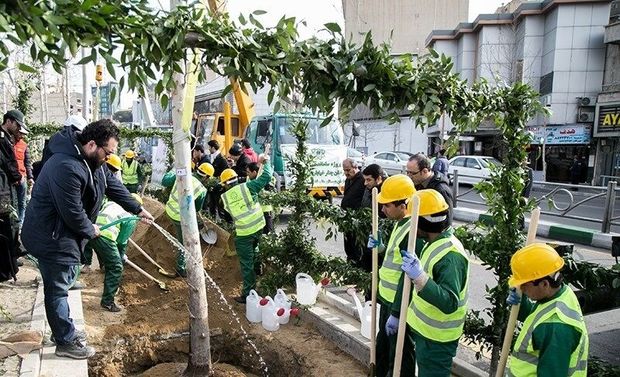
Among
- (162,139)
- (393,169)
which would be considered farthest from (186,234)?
(393,169)

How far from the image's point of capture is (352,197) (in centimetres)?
621

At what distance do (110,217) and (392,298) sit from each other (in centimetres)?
355

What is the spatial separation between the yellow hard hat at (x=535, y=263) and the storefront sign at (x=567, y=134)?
23.5 meters

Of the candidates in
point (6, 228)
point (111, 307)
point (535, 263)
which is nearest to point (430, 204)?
point (535, 263)

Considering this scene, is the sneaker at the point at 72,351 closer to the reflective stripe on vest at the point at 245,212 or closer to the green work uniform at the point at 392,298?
the reflective stripe on vest at the point at 245,212

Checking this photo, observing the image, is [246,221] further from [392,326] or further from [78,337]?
[392,326]

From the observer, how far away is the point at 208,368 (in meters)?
4.32

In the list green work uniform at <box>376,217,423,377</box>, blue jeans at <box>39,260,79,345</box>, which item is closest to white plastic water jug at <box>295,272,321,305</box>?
green work uniform at <box>376,217,423,377</box>

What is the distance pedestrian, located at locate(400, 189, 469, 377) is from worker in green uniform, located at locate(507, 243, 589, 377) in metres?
0.36

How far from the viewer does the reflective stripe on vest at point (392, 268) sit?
338cm

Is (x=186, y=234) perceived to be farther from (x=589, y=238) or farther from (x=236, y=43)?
→ (x=589, y=238)

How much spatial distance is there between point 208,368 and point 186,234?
1.27 meters

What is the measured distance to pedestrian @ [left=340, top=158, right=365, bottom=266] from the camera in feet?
19.5

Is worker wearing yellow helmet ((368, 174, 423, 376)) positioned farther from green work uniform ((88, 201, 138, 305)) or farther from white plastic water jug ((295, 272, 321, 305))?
green work uniform ((88, 201, 138, 305))
